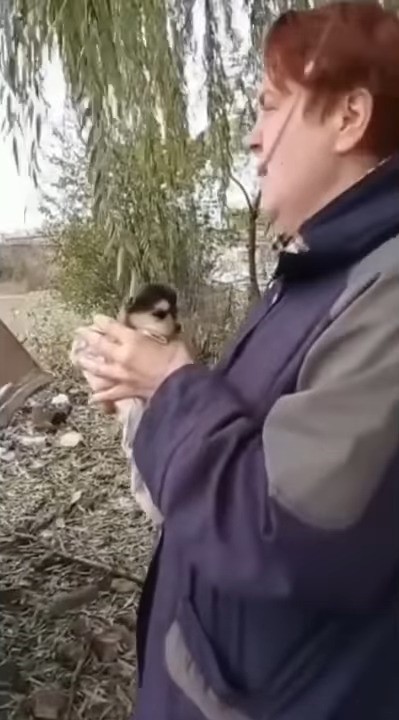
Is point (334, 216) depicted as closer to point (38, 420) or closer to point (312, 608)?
point (312, 608)

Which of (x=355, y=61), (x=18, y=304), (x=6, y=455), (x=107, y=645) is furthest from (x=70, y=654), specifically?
(x=355, y=61)

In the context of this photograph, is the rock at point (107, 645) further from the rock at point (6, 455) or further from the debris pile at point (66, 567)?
the rock at point (6, 455)

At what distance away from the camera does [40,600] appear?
0.94 metres

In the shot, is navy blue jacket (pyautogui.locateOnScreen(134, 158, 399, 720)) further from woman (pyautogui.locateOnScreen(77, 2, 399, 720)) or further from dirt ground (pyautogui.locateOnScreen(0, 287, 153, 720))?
dirt ground (pyautogui.locateOnScreen(0, 287, 153, 720))

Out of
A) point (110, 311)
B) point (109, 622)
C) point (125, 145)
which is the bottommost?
point (109, 622)

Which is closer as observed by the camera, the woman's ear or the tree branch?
the woman's ear

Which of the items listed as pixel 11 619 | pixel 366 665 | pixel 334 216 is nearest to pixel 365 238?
pixel 334 216

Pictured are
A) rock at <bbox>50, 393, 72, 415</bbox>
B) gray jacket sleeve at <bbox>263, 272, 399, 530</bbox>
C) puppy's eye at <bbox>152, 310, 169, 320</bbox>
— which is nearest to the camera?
gray jacket sleeve at <bbox>263, 272, 399, 530</bbox>

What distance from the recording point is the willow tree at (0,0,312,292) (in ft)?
2.92

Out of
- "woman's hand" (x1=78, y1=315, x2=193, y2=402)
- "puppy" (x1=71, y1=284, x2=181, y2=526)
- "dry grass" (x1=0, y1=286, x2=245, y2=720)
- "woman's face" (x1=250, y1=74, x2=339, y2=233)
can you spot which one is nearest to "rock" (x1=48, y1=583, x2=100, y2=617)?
"dry grass" (x1=0, y1=286, x2=245, y2=720)

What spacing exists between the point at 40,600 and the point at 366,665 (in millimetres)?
414

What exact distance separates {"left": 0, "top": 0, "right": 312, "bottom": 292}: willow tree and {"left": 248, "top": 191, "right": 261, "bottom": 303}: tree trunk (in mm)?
46

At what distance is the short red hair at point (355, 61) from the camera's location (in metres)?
0.64

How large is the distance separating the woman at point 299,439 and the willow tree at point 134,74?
0.21m
